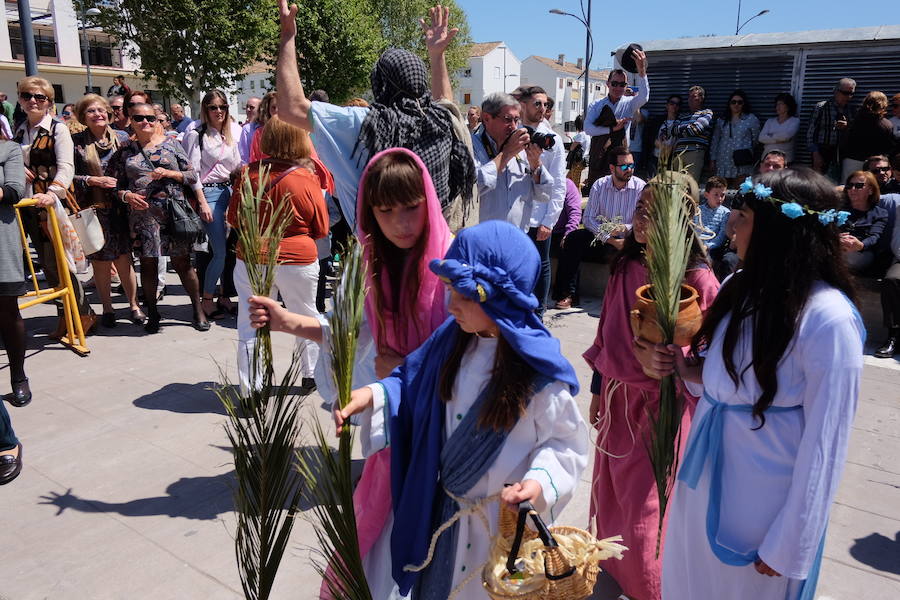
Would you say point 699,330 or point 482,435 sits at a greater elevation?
point 699,330

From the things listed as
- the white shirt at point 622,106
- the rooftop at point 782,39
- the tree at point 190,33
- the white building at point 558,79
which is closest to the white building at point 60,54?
the tree at point 190,33

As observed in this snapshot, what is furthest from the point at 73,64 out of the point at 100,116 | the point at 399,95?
the point at 399,95

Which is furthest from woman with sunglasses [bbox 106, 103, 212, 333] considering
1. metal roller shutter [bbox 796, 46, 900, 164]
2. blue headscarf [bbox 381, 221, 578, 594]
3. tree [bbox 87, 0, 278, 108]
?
tree [bbox 87, 0, 278, 108]

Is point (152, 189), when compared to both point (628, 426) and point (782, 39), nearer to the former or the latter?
point (628, 426)

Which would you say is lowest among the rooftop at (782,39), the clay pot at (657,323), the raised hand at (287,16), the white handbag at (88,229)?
the white handbag at (88,229)

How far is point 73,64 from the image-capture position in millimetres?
44406

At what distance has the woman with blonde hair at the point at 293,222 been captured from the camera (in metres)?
4.50

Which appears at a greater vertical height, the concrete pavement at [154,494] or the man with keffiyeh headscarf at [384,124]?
the man with keffiyeh headscarf at [384,124]

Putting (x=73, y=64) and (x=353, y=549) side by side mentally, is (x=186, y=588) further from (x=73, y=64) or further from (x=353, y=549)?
(x=73, y=64)

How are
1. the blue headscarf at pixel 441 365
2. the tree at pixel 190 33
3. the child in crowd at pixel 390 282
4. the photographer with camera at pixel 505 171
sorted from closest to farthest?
the blue headscarf at pixel 441 365 < the child in crowd at pixel 390 282 < the photographer with camera at pixel 505 171 < the tree at pixel 190 33

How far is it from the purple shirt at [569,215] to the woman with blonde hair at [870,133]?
347cm

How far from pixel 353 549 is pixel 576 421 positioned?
3.05 ft

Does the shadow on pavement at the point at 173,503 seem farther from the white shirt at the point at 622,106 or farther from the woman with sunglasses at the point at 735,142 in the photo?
the woman with sunglasses at the point at 735,142

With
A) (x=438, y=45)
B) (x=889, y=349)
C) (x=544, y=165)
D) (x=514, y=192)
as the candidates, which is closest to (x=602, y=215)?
(x=544, y=165)
